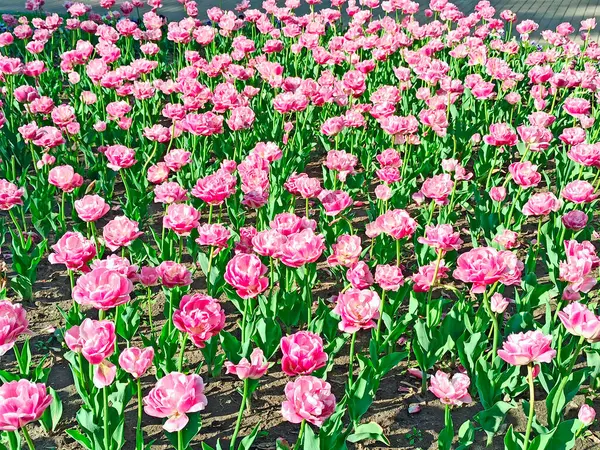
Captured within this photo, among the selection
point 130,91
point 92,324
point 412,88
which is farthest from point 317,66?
point 92,324

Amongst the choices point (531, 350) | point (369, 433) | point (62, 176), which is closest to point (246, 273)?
point (369, 433)

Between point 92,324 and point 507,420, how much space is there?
1653 millimetres

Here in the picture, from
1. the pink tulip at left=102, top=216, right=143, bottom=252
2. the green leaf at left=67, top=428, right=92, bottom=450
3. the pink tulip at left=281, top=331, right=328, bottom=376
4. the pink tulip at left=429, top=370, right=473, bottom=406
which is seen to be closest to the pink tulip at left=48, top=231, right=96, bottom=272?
the pink tulip at left=102, top=216, right=143, bottom=252

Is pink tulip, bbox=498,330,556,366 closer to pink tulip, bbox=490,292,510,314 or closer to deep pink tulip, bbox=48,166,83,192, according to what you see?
pink tulip, bbox=490,292,510,314

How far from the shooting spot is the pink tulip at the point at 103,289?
2061mm

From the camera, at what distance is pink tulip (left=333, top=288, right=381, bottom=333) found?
2219mm

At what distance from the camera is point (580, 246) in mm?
2637

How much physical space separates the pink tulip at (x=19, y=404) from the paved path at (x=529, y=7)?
28.3ft

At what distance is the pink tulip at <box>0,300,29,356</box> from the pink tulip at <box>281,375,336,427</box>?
840 millimetres

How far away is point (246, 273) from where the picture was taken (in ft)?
7.63

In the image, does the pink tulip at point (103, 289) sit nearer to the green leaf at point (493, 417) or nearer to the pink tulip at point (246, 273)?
the pink tulip at point (246, 273)

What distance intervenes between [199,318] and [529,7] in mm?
11118

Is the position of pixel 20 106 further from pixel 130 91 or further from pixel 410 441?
pixel 410 441

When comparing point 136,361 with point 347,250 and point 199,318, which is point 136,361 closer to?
point 199,318
